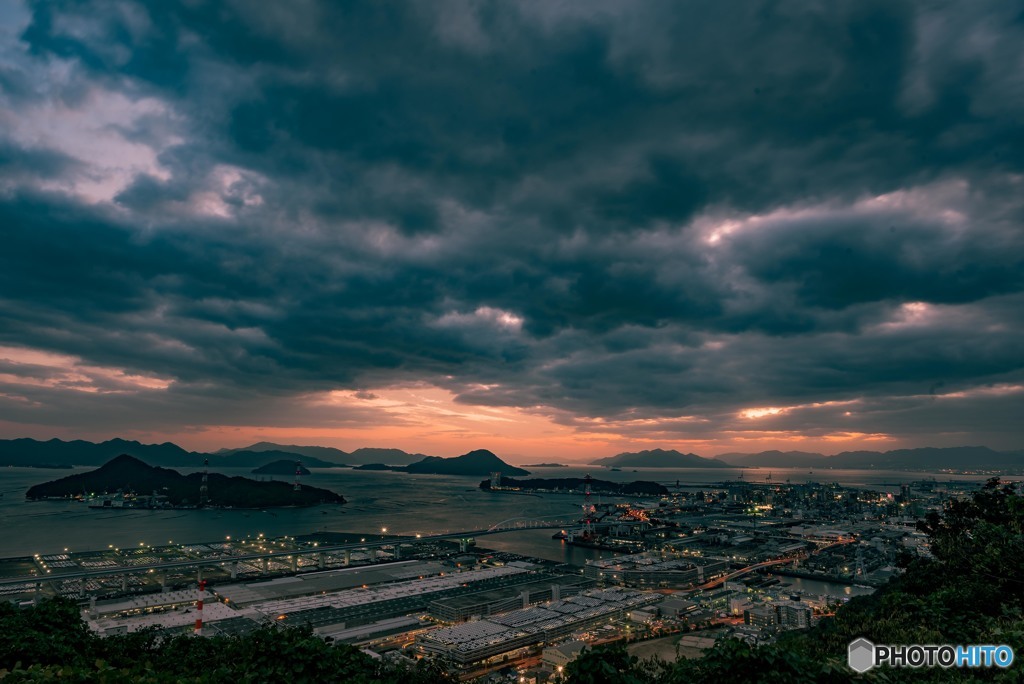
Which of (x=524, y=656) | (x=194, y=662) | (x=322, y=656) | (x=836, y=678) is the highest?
(x=836, y=678)

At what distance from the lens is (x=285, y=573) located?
47375 millimetres

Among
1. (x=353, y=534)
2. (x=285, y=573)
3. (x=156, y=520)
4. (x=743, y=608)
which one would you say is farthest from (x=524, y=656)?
(x=156, y=520)

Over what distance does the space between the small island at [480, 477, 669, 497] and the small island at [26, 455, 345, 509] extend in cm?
6036

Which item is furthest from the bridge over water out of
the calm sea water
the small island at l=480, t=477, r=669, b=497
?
the small island at l=480, t=477, r=669, b=497

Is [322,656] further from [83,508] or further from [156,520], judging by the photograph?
[83,508]

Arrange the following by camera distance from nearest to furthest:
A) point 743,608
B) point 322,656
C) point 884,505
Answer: point 322,656, point 743,608, point 884,505

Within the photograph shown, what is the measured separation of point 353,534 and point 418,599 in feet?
120

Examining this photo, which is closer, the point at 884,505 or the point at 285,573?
the point at 285,573

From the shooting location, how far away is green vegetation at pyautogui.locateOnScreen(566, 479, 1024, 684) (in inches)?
225

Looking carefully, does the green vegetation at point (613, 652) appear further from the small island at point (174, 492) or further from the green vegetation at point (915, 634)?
the small island at point (174, 492)

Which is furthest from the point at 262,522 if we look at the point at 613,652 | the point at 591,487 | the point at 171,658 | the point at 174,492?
the point at 591,487

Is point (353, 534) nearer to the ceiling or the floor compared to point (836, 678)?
nearer to the floor

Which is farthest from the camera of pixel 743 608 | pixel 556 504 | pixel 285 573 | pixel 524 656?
pixel 556 504

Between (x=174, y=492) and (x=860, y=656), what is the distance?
12350cm
